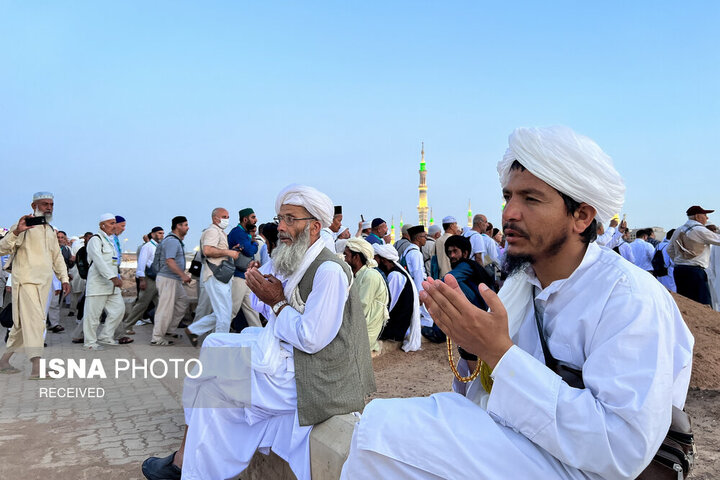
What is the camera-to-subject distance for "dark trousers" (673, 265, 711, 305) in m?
8.34

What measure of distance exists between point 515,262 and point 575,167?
1.08 ft

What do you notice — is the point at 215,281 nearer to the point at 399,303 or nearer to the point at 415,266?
the point at 399,303

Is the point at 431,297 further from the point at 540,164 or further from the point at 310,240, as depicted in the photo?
the point at 310,240

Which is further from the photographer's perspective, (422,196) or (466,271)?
(422,196)

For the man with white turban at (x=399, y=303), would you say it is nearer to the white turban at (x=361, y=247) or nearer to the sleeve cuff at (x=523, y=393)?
the white turban at (x=361, y=247)

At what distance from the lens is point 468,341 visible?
145cm

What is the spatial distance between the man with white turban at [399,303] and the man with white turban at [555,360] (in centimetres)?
557

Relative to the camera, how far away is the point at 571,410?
1.29 m

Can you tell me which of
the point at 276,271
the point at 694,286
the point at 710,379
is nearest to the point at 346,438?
the point at 276,271

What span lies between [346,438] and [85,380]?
482 cm

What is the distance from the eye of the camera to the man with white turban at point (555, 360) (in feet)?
4.20

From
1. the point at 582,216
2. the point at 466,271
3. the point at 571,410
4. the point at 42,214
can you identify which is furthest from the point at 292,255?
the point at 42,214

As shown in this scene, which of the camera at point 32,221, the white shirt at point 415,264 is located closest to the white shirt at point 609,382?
the camera at point 32,221

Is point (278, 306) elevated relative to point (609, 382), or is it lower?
lower
